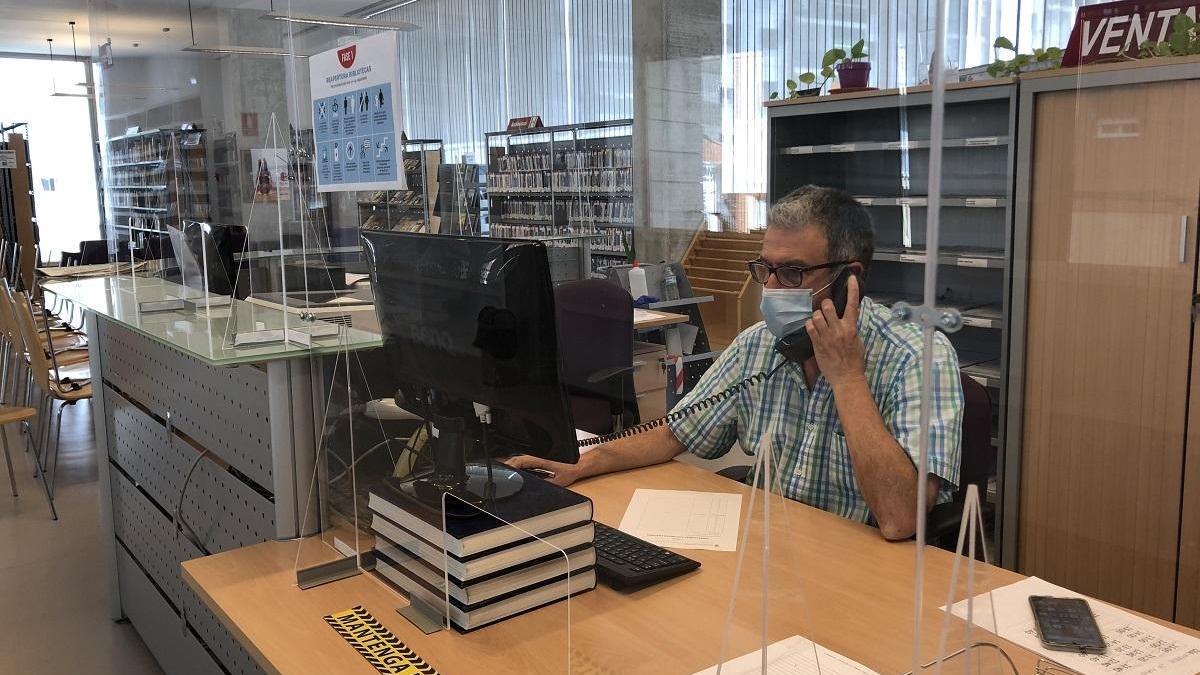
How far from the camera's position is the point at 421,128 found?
2604 mm

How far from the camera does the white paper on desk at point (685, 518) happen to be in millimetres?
1535

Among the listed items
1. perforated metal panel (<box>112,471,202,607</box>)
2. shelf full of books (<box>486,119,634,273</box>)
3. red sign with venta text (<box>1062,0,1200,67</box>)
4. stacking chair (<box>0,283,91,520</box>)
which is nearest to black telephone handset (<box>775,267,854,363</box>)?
red sign with venta text (<box>1062,0,1200,67</box>)

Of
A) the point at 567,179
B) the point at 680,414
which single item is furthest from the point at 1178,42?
the point at 567,179

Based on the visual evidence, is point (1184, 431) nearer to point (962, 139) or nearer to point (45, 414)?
point (962, 139)

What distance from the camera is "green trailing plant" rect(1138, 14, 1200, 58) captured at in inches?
35.7

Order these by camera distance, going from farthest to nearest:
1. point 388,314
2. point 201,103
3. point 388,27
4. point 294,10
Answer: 1. point 201,103
2. point 294,10
3. point 388,27
4. point 388,314

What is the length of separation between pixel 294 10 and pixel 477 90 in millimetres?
4129

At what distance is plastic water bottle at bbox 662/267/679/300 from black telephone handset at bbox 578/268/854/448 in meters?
0.43

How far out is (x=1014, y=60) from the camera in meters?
1.00

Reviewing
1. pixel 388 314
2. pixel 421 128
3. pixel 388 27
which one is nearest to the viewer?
pixel 388 314

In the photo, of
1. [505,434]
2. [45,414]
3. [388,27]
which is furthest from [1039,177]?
[45,414]

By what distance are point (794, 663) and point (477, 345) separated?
0.58 meters

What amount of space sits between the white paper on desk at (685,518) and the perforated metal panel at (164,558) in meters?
1.04

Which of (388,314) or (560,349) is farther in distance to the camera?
(388,314)
